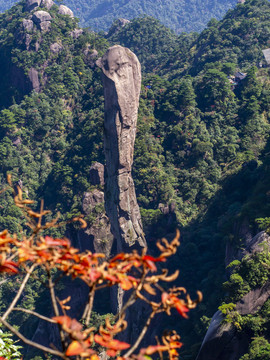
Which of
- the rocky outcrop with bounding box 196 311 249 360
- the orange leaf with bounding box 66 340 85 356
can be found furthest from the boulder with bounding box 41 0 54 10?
the orange leaf with bounding box 66 340 85 356

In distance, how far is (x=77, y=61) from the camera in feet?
117

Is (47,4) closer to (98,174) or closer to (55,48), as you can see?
(55,48)

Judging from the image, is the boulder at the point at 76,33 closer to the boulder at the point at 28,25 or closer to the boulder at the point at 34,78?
the boulder at the point at 28,25

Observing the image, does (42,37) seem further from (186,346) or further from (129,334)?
(186,346)

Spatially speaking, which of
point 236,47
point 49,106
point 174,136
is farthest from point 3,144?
point 236,47

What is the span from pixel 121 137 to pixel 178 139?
863 centimetres

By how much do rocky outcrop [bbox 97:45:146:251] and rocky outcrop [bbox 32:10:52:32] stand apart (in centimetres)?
2332

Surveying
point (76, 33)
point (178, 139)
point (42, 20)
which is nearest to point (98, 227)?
point (178, 139)

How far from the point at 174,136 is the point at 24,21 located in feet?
69.2

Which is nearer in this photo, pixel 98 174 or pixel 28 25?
pixel 98 174

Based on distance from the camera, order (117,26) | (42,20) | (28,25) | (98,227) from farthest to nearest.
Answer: (117,26), (42,20), (28,25), (98,227)

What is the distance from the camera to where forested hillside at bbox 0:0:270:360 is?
17.5 m

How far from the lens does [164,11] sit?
383ft

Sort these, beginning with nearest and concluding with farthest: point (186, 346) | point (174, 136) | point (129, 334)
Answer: point (186, 346) → point (129, 334) → point (174, 136)
